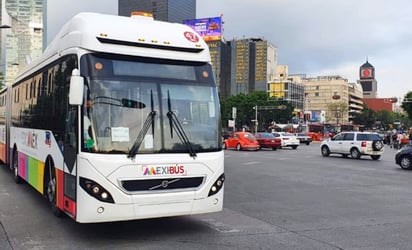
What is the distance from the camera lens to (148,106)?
6961 millimetres

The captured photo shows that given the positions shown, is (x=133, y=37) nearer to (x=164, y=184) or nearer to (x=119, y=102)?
(x=119, y=102)

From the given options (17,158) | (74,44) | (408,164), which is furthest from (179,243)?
(408,164)

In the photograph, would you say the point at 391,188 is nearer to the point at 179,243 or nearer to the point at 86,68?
the point at 179,243

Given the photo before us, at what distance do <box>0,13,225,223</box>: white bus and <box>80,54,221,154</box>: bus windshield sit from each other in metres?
0.01

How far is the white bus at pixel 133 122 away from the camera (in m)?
6.58

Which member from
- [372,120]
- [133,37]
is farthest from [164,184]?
[372,120]

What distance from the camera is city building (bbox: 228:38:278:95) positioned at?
457ft

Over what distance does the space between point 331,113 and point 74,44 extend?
138 metres

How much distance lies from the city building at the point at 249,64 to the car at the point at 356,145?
354ft

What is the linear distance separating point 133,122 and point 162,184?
101 cm

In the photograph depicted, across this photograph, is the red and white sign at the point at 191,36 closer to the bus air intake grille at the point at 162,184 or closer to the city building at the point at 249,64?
the bus air intake grille at the point at 162,184

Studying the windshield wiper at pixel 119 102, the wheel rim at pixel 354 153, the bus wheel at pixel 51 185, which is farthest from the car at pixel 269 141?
the windshield wiper at pixel 119 102

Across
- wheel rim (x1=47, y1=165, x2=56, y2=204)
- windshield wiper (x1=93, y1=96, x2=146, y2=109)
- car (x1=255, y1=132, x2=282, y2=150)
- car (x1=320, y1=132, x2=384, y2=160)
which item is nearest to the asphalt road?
wheel rim (x1=47, y1=165, x2=56, y2=204)

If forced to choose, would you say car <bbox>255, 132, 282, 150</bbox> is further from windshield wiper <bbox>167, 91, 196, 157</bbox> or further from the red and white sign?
windshield wiper <bbox>167, 91, 196, 157</bbox>
